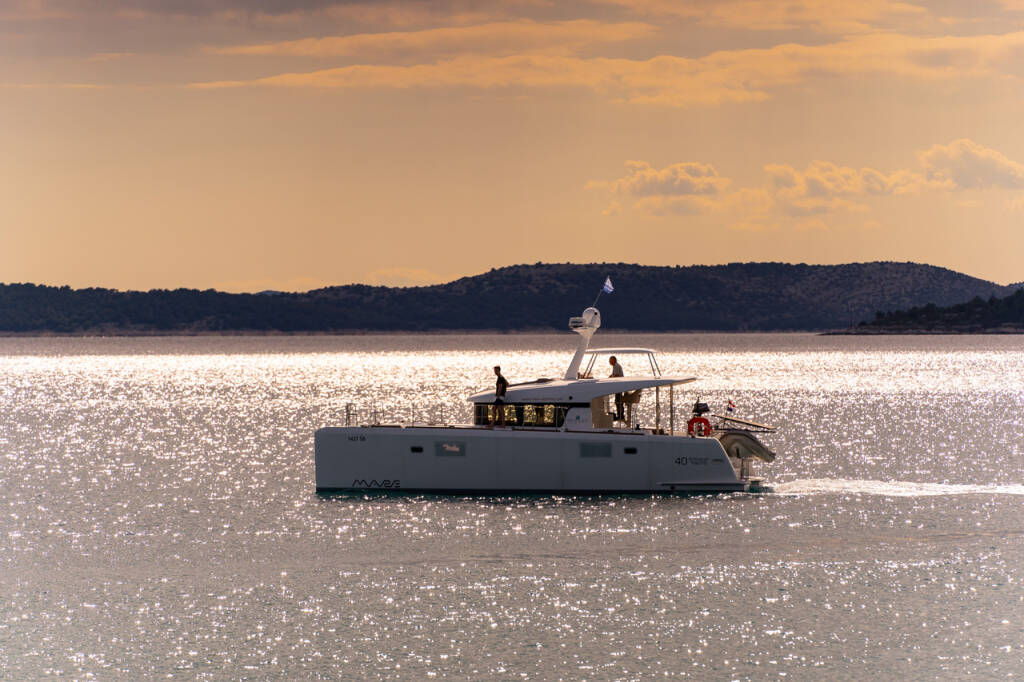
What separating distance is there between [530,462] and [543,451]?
54 cm

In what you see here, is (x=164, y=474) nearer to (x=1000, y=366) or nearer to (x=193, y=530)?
(x=193, y=530)

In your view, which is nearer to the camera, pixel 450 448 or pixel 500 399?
pixel 500 399

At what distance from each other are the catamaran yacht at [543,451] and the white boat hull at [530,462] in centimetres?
3

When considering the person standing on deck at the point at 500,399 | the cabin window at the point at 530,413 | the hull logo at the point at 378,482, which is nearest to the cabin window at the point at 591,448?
the cabin window at the point at 530,413

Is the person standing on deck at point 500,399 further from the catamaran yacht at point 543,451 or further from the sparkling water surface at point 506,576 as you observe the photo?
the sparkling water surface at point 506,576

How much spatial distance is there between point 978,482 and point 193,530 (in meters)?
29.2

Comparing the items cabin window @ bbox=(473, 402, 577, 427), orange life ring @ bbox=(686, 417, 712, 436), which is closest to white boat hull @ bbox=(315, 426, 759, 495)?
cabin window @ bbox=(473, 402, 577, 427)

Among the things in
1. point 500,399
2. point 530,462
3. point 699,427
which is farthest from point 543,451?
point 699,427

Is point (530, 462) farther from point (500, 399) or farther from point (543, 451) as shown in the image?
point (500, 399)

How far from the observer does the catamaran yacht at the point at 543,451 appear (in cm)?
3850

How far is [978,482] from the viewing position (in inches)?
1855

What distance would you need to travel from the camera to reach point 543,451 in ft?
127

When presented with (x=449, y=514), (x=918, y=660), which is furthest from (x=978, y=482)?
(x=918, y=660)

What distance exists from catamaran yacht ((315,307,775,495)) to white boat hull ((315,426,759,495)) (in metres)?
0.03
